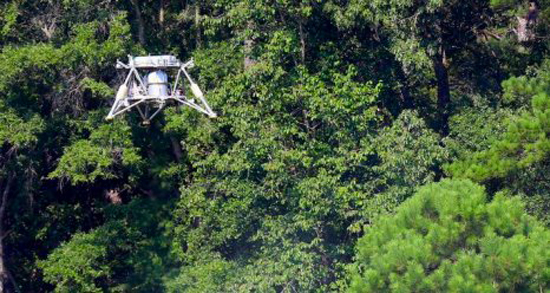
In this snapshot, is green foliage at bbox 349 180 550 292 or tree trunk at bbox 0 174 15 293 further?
tree trunk at bbox 0 174 15 293

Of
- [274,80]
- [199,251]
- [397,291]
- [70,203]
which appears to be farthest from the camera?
[70,203]

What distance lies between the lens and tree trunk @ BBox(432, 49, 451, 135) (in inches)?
613

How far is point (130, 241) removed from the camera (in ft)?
52.4

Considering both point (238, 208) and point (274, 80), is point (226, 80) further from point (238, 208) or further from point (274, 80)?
point (238, 208)

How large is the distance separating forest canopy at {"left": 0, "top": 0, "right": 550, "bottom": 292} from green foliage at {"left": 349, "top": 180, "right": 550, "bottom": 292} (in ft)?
4.99

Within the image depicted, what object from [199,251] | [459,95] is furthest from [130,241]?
[459,95]

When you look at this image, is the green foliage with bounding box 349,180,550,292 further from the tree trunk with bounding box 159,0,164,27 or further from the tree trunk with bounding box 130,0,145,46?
the tree trunk with bounding box 159,0,164,27

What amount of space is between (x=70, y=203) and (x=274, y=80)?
14.3 ft

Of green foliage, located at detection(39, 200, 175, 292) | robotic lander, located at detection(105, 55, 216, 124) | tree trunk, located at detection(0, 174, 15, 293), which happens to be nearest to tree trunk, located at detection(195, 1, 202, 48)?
green foliage, located at detection(39, 200, 175, 292)

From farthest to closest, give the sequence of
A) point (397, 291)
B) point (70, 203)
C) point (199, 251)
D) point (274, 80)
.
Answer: point (70, 203) → point (199, 251) → point (274, 80) → point (397, 291)

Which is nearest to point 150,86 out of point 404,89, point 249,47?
point 249,47

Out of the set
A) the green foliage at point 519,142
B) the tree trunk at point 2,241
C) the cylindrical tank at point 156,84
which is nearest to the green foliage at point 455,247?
the green foliage at point 519,142

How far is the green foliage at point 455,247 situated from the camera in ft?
35.7

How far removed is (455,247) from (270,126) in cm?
370
